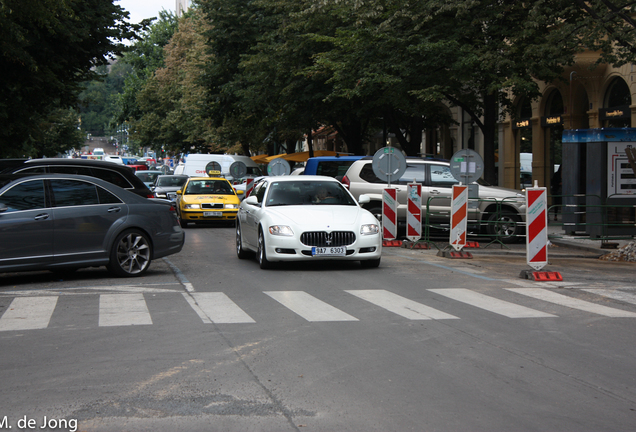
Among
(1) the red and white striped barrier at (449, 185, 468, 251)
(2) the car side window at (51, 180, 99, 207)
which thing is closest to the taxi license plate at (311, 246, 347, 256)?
(2) the car side window at (51, 180, 99, 207)

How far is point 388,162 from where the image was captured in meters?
17.3

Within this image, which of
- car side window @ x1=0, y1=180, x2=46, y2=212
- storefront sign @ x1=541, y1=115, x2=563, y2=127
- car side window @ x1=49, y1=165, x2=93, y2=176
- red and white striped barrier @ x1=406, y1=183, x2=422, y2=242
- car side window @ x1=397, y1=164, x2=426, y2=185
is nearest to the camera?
car side window @ x1=0, y1=180, x2=46, y2=212

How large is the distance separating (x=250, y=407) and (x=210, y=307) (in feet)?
13.2

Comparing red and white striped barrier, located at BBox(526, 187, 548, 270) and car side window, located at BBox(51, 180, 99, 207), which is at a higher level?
car side window, located at BBox(51, 180, 99, 207)

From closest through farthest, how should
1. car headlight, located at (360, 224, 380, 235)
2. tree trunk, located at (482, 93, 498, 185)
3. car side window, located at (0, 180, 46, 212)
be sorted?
car side window, located at (0, 180, 46, 212) → car headlight, located at (360, 224, 380, 235) → tree trunk, located at (482, 93, 498, 185)

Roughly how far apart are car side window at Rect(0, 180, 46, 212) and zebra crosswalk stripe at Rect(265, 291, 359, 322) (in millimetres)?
3621

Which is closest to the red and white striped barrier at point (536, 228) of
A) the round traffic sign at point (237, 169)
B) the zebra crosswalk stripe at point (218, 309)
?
the zebra crosswalk stripe at point (218, 309)

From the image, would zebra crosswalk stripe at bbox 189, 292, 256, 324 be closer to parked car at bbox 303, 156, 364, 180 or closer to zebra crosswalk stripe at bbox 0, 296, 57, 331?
zebra crosswalk stripe at bbox 0, 296, 57, 331

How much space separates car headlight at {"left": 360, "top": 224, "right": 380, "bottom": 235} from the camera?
1222 cm

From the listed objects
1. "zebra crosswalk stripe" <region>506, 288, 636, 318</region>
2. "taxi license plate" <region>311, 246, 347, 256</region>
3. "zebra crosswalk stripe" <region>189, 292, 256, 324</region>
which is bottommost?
"zebra crosswalk stripe" <region>506, 288, 636, 318</region>

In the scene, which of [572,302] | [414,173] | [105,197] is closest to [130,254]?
[105,197]

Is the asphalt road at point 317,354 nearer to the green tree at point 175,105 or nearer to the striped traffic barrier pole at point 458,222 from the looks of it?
the striped traffic barrier pole at point 458,222

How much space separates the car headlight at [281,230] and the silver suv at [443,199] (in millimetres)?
6594

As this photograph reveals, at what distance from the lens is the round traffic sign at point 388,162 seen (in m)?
17.2
